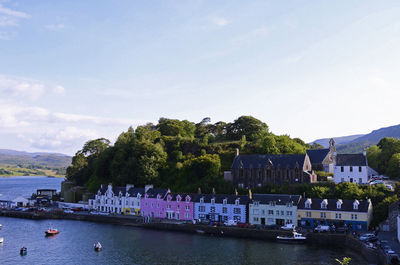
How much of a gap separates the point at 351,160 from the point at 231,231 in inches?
1003

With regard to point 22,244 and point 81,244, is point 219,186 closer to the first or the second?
point 81,244

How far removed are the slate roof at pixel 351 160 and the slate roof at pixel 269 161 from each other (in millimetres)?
6154

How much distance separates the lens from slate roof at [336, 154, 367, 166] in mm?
63406

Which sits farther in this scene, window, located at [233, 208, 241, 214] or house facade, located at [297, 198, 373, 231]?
window, located at [233, 208, 241, 214]

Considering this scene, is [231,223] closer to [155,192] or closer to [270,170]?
[270,170]

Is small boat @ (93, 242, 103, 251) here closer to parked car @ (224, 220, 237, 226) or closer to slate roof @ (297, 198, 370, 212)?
parked car @ (224, 220, 237, 226)

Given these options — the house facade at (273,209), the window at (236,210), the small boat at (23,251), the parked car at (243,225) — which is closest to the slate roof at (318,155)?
the house facade at (273,209)

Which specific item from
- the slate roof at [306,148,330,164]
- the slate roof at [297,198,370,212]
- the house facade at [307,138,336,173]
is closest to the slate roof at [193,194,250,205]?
the slate roof at [297,198,370,212]

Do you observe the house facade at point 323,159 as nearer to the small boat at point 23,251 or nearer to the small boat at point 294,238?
the small boat at point 294,238

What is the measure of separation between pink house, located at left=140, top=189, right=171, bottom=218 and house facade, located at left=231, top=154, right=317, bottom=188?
14305 mm

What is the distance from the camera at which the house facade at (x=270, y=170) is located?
66000 millimetres

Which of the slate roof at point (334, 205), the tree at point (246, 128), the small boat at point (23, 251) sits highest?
the tree at point (246, 128)

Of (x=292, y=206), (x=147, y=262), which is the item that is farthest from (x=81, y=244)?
(x=292, y=206)

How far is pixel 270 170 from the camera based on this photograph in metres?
68.6
